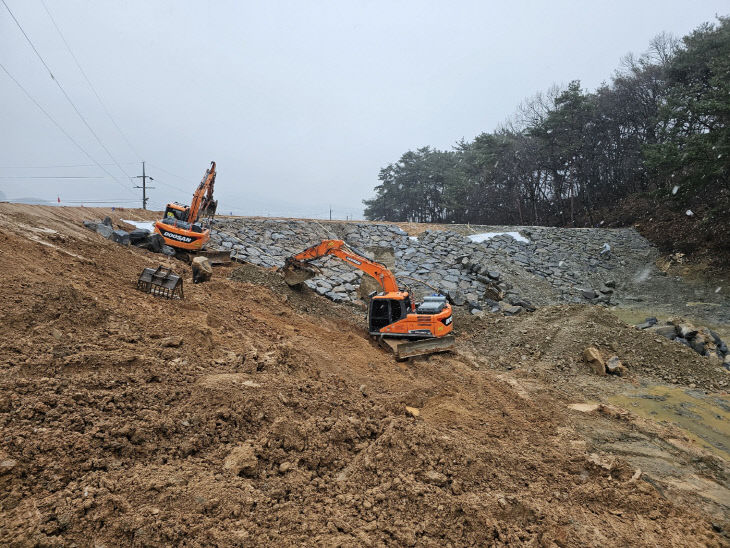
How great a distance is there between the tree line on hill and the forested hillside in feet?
0.22

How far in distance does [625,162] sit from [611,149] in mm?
1891

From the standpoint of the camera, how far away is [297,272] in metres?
9.91

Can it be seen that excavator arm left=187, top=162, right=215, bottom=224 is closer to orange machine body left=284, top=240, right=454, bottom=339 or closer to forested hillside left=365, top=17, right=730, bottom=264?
orange machine body left=284, top=240, right=454, bottom=339

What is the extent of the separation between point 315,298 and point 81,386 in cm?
740

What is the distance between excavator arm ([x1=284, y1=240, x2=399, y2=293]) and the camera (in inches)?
344

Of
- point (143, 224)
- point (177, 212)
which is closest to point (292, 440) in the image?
A: point (177, 212)

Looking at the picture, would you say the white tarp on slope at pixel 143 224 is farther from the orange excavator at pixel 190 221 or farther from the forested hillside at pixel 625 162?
the forested hillside at pixel 625 162

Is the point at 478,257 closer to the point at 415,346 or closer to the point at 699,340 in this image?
the point at 699,340

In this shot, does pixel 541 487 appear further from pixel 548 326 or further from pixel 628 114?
pixel 628 114

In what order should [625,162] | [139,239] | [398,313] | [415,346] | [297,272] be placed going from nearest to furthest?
[415,346], [398,313], [297,272], [139,239], [625,162]

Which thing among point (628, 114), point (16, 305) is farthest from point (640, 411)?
point (628, 114)

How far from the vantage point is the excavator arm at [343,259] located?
8.75 m

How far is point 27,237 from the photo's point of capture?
26.2ft

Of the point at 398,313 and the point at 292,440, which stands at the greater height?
the point at 398,313
